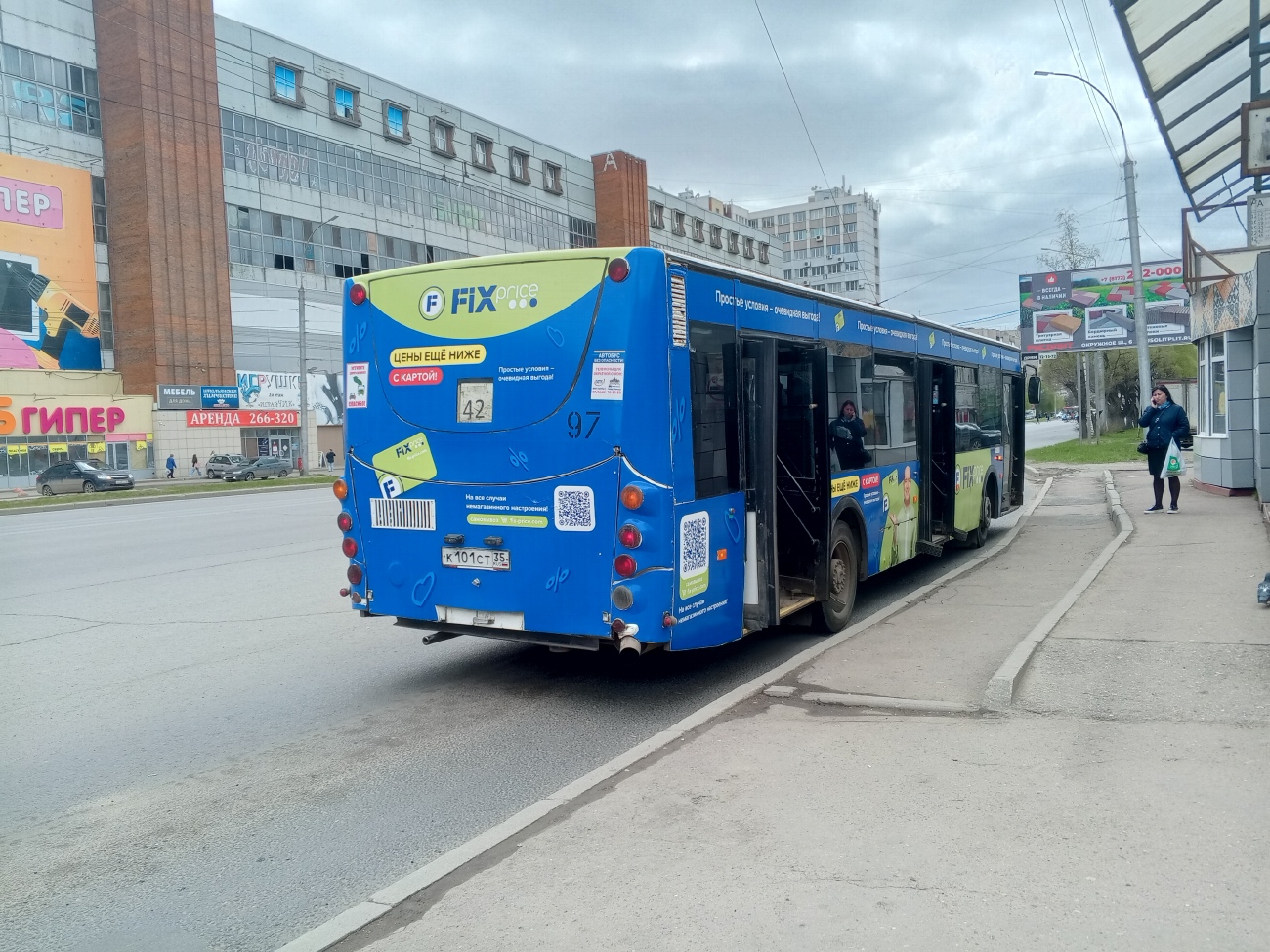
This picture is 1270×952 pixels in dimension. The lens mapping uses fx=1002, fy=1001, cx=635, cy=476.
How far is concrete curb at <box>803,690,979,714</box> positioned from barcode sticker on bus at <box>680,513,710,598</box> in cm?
99

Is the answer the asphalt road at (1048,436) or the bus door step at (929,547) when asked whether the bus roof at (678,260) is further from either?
the asphalt road at (1048,436)

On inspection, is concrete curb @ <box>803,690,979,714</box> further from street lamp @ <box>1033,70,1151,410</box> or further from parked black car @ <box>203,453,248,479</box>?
parked black car @ <box>203,453,248,479</box>

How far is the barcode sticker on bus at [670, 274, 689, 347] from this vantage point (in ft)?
20.3

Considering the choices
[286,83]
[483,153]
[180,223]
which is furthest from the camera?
[483,153]

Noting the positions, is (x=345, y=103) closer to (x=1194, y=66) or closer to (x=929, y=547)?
(x=1194, y=66)

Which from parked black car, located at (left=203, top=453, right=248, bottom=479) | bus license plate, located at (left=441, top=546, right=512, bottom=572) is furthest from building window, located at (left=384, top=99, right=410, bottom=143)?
bus license plate, located at (left=441, top=546, right=512, bottom=572)

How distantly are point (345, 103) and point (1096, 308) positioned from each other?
134ft

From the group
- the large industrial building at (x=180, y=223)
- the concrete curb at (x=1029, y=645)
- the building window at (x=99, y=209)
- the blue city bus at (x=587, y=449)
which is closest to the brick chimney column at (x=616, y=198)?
the large industrial building at (x=180, y=223)

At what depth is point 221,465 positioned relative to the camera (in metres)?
47.3

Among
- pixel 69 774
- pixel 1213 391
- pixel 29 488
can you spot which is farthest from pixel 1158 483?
pixel 29 488

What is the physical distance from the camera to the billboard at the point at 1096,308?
43.2 m

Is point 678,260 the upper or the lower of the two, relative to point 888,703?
upper

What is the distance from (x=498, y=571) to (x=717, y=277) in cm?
244

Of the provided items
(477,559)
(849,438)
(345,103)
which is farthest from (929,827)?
(345,103)
